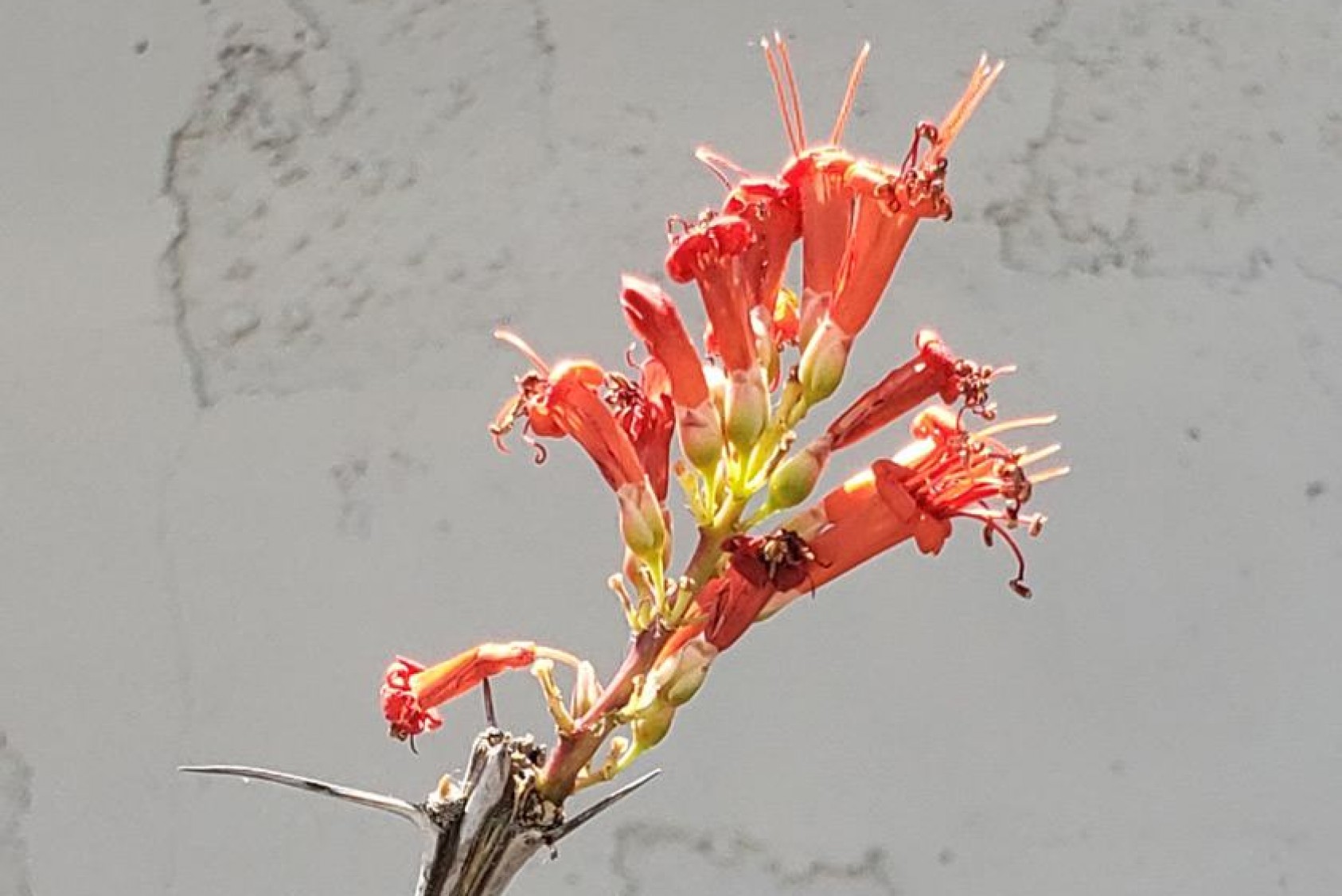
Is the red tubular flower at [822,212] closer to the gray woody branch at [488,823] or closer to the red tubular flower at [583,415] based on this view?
the red tubular flower at [583,415]

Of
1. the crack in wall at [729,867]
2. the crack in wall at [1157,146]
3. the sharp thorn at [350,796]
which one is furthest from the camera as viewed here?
the crack in wall at [1157,146]

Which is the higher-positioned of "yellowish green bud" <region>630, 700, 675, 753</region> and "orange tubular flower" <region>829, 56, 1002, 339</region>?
"orange tubular flower" <region>829, 56, 1002, 339</region>

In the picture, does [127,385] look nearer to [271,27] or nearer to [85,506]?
[85,506]

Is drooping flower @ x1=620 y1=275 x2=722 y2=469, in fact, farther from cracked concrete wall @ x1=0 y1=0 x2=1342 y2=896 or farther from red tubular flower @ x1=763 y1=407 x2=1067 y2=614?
cracked concrete wall @ x1=0 y1=0 x2=1342 y2=896

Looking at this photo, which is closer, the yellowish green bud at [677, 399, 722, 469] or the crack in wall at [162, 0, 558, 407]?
the yellowish green bud at [677, 399, 722, 469]

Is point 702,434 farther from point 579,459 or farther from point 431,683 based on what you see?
point 579,459

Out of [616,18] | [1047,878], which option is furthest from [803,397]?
[616,18]

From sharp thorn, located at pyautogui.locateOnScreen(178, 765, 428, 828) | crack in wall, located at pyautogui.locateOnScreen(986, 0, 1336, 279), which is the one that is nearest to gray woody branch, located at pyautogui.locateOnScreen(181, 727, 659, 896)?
sharp thorn, located at pyautogui.locateOnScreen(178, 765, 428, 828)

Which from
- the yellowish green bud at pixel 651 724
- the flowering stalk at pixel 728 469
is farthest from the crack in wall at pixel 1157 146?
the yellowish green bud at pixel 651 724

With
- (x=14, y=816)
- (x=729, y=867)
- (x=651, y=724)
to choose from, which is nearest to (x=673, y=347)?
(x=651, y=724)

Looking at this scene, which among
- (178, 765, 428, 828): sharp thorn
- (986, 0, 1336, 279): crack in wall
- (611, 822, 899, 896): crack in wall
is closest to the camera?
(178, 765, 428, 828): sharp thorn
